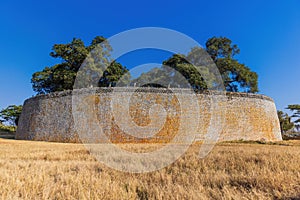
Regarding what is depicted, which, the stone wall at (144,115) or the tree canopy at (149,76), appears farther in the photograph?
the tree canopy at (149,76)

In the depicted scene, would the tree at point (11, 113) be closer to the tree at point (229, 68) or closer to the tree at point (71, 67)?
the tree at point (71, 67)

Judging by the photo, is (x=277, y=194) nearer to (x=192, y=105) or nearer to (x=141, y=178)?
(x=141, y=178)

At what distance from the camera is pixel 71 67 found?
28.7 meters

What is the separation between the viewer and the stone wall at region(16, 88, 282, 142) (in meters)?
17.6

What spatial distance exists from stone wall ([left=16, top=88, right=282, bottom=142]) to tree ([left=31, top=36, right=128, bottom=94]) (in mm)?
7792

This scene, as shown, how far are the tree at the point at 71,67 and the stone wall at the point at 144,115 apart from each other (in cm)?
779

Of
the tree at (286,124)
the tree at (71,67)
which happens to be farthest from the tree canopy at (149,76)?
the tree at (286,124)

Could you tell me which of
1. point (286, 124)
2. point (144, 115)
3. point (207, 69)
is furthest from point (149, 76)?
point (286, 124)

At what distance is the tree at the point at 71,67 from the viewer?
27484mm

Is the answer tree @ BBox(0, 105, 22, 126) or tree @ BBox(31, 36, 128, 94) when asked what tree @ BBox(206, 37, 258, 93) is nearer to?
tree @ BBox(31, 36, 128, 94)

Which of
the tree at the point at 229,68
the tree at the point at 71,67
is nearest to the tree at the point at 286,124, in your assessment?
the tree at the point at 229,68

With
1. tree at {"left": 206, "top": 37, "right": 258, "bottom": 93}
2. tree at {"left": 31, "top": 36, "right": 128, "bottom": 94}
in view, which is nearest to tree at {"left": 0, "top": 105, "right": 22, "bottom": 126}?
tree at {"left": 31, "top": 36, "right": 128, "bottom": 94}

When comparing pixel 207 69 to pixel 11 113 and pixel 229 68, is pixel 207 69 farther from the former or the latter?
pixel 11 113

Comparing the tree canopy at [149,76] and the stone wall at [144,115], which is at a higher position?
the tree canopy at [149,76]
